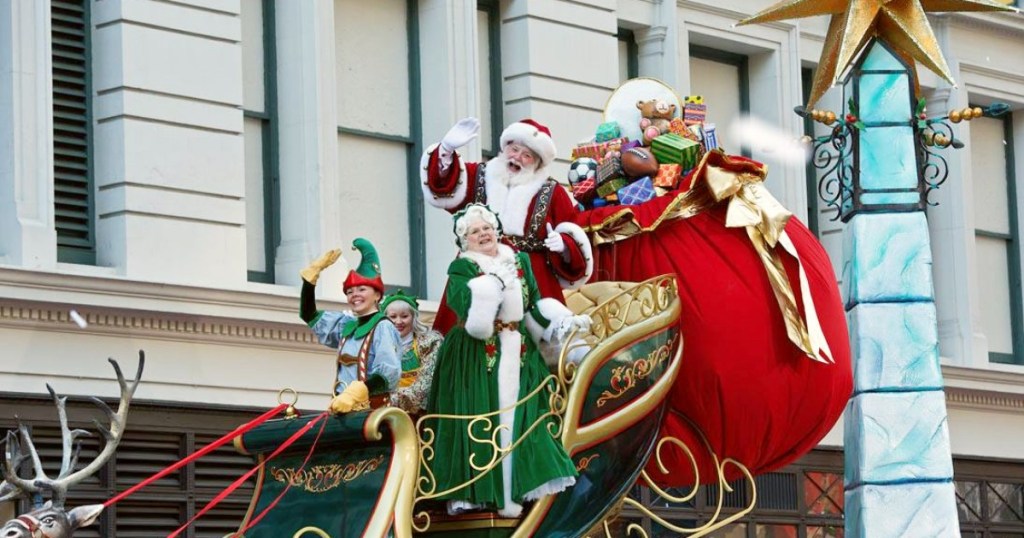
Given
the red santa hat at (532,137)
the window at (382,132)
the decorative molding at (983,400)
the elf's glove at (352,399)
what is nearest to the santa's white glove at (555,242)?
the red santa hat at (532,137)

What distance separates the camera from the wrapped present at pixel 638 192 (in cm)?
1461

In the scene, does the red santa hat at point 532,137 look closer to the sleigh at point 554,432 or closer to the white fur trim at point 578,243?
the white fur trim at point 578,243

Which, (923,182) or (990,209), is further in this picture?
(990,209)

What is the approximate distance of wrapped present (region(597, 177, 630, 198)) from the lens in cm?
1477

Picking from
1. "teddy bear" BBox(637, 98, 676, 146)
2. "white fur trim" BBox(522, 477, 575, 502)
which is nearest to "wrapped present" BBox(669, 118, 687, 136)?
"teddy bear" BBox(637, 98, 676, 146)

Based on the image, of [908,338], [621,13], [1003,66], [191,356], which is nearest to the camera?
[908,338]

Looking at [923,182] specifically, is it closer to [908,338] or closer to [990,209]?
[908,338]

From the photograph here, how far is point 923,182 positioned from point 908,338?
41.6 inches

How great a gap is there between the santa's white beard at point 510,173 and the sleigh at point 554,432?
819mm

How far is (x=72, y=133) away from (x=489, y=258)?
26.8ft

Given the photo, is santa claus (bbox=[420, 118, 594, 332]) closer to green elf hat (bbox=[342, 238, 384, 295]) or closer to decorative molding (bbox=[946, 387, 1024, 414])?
green elf hat (bbox=[342, 238, 384, 295])

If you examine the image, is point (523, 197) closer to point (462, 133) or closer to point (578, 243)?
point (578, 243)

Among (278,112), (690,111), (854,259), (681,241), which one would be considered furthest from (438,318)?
(278,112)

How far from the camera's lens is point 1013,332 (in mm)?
30141
